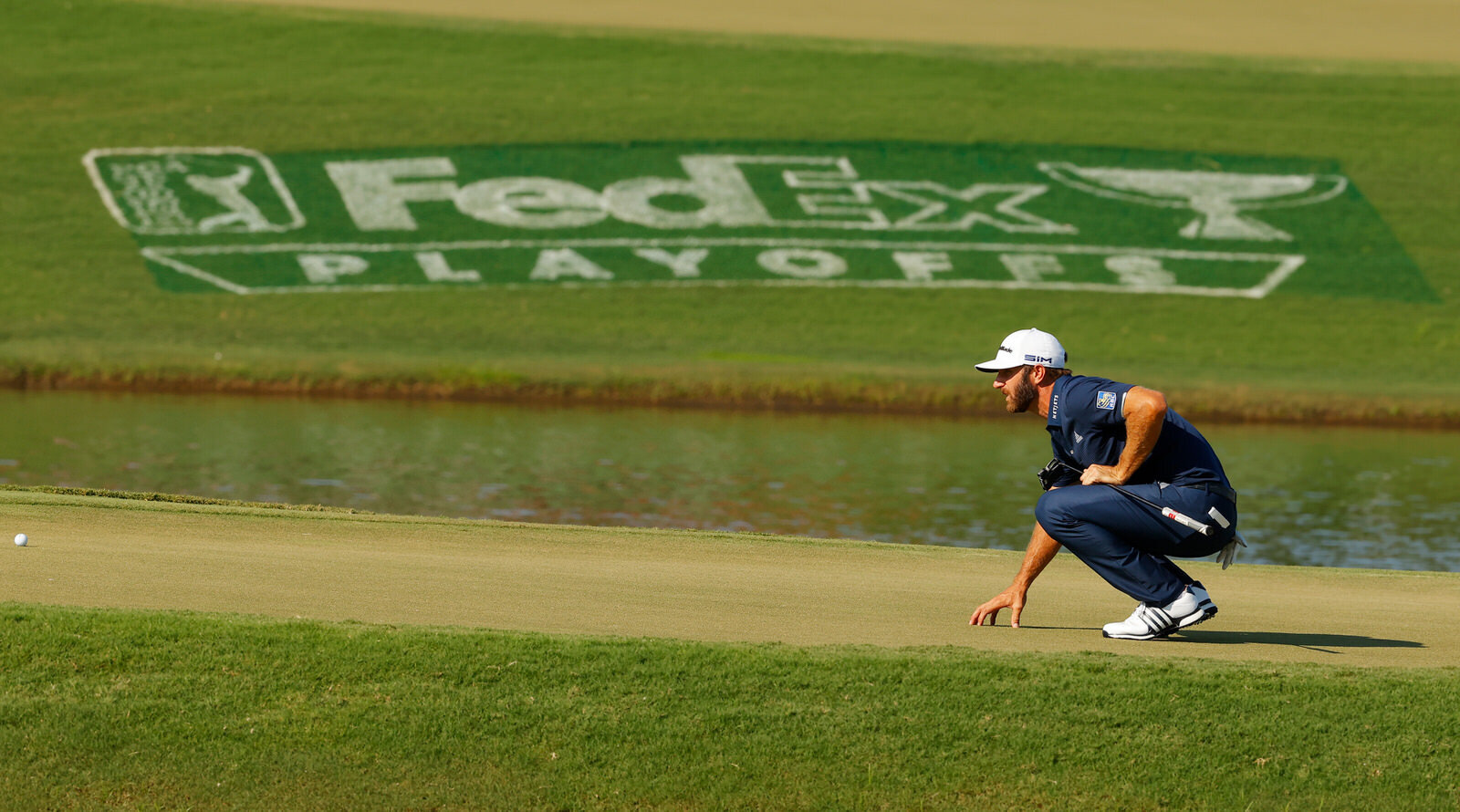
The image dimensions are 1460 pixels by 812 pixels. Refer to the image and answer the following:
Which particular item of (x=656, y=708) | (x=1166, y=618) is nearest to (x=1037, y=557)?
(x=1166, y=618)

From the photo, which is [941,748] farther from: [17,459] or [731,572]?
[17,459]

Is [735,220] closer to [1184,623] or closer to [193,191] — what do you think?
[193,191]

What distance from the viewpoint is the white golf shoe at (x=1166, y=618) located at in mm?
10070

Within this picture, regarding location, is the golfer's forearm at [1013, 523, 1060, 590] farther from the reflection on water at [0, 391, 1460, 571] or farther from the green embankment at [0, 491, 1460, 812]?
the reflection on water at [0, 391, 1460, 571]

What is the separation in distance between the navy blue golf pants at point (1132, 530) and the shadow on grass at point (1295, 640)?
1.48ft

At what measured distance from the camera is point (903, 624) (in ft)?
33.8

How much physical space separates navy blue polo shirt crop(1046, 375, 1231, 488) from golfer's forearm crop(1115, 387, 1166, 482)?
0.07m

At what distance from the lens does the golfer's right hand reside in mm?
10180

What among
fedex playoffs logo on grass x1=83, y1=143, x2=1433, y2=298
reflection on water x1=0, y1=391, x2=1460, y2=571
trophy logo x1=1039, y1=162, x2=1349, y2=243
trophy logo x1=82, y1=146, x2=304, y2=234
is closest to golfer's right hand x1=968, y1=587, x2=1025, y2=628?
reflection on water x1=0, y1=391, x2=1460, y2=571

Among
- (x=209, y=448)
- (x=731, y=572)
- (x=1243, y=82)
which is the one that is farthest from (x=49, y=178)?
(x=731, y=572)

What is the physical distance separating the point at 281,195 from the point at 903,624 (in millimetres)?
43047

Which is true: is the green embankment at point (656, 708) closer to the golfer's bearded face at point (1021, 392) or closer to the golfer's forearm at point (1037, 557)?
the golfer's forearm at point (1037, 557)

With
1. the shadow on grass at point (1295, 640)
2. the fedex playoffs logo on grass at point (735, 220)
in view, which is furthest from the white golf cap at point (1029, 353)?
the fedex playoffs logo on grass at point (735, 220)

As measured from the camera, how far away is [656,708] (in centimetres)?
839
